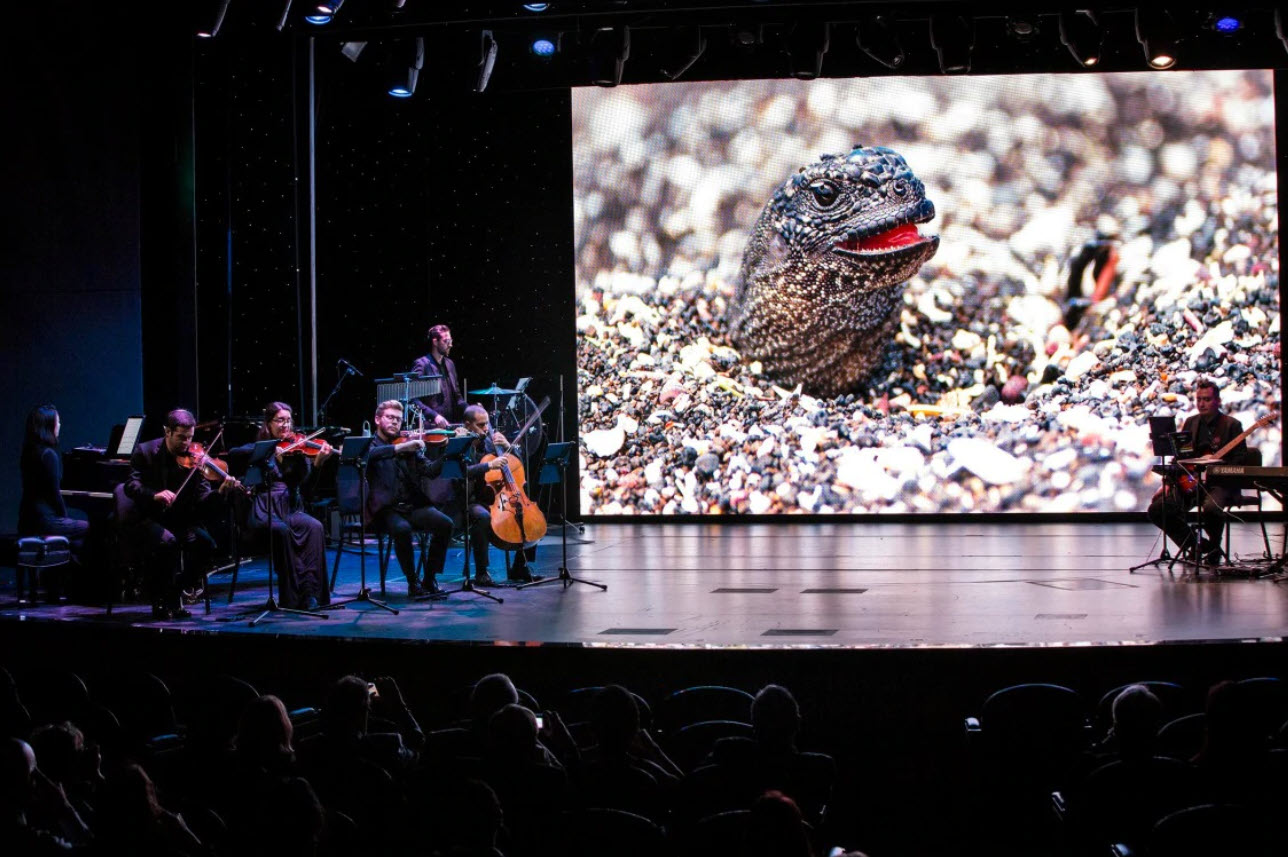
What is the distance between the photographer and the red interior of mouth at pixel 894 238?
11914 millimetres

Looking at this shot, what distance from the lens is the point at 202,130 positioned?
978cm

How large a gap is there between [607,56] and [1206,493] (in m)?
6.00

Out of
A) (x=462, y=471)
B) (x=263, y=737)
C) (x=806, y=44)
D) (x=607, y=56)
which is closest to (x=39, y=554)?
(x=462, y=471)

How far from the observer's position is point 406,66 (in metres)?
10.7

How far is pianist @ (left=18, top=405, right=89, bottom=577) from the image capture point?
787cm

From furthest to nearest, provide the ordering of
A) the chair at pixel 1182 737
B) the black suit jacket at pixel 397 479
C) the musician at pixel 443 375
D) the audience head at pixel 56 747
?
the musician at pixel 443 375 < the black suit jacket at pixel 397 479 < the chair at pixel 1182 737 < the audience head at pixel 56 747

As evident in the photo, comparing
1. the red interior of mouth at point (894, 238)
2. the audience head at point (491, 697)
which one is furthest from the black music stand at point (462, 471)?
the red interior of mouth at point (894, 238)

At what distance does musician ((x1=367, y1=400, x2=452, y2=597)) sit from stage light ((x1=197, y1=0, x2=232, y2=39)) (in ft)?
11.5

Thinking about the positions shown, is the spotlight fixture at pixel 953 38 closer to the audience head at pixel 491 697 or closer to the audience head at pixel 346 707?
the audience head at pixel 491 697

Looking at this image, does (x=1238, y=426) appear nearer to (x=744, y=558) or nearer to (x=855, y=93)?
(x=744, y=558)

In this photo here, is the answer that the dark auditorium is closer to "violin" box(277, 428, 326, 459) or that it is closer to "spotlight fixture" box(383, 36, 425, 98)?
"spotlight fixture" box(383, 36, 425, 98)

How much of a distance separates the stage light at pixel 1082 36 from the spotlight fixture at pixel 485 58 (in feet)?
16.1

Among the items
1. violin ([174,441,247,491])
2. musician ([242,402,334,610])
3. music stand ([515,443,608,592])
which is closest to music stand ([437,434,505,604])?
music stand ([515,443,608,592])

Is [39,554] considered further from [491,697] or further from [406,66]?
[406,66]
